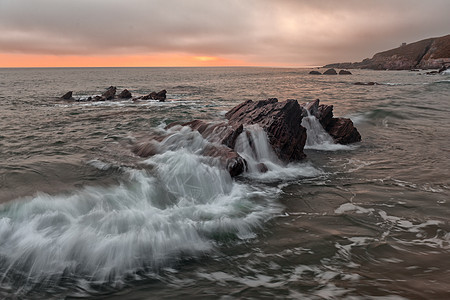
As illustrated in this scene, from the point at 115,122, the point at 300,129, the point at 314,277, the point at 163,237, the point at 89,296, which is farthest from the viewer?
the point at 115,122

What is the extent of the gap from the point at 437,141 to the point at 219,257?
14192 millimetres

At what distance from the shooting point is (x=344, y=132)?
48.6 feet

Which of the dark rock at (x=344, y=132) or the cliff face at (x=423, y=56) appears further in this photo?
the cliff face at (x=423, y=56)

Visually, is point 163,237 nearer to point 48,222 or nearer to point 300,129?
point 48,222

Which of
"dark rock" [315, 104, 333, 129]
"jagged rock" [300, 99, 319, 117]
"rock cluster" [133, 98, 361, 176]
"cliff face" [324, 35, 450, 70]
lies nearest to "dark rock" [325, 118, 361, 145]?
"rock cluster" [133, 98, 361, 176]

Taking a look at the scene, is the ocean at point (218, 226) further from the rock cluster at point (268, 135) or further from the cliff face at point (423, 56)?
the cliff face at point (423, 56)

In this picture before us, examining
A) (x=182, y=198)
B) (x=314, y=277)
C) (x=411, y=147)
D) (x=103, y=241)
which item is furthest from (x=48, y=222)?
(x=411, y=147)

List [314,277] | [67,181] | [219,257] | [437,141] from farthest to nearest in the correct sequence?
[437,141] < [67,181] < [219,257] < [314,277]

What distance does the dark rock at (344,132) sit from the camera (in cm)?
1461

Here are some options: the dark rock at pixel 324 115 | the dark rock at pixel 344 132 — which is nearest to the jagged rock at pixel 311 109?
the dark rock at pixel 324 115

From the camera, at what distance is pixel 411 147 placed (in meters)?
13.3

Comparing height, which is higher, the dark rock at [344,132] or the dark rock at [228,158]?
the dark rock at [344,132]

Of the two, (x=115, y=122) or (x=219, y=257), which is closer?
(x=219, y=257)

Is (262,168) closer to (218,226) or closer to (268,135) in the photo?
(268,135)
